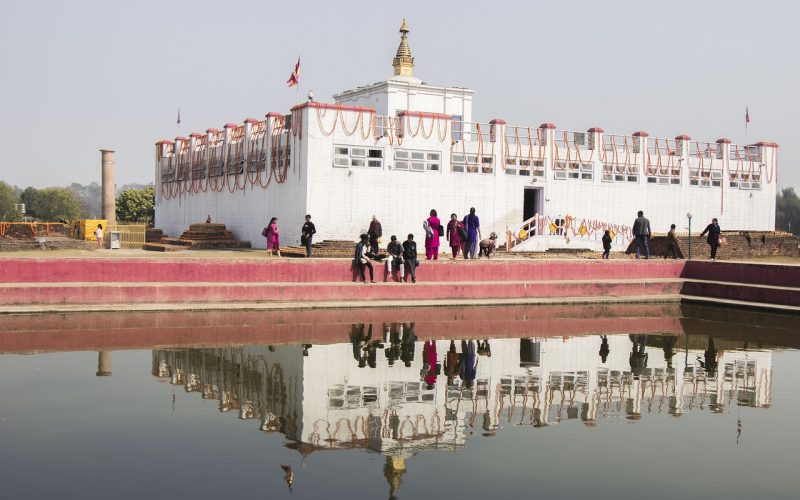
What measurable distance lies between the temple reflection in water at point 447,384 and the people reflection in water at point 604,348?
0.21 feet

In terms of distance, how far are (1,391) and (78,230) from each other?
102 feet

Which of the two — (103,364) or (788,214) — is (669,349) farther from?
(788,214)

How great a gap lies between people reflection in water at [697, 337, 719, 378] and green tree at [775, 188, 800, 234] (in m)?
94.8

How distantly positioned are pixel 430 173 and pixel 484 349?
16.9 m

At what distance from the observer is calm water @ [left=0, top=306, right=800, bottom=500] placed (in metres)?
8.46

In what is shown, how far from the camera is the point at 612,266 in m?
25.8

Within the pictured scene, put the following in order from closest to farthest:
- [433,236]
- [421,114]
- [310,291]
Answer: [310,291] → [433,236] → [421,114]

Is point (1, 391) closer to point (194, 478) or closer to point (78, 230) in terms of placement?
point (194, 478)

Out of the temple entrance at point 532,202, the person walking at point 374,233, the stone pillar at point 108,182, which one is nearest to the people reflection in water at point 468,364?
the person walking at point 374,233

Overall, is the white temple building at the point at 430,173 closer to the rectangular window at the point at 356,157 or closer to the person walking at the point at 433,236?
the rectangular window at the point at 356,157

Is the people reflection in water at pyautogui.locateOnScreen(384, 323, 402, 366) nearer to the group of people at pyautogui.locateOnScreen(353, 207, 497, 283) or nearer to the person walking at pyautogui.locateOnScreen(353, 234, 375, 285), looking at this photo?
the group of people at pyautogui.locateOnScreen(353, 207, 497, 283)

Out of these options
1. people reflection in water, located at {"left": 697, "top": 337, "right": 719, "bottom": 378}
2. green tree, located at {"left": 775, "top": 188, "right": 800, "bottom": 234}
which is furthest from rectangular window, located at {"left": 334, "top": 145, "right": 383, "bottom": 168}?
green tree, located at {"left": 775, "top": 188, "right": 800, "bottom": 234}

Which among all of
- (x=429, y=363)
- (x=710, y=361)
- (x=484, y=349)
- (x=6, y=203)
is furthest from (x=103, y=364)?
(x=6, y=203)

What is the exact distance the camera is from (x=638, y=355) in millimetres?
16281
